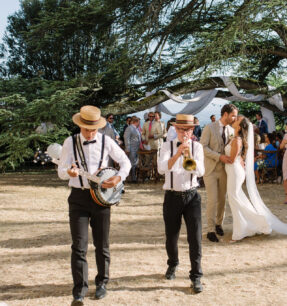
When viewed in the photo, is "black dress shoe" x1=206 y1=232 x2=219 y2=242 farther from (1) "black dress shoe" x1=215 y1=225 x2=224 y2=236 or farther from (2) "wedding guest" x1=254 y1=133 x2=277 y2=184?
(2) "wedding guest" x1=254 y1=133 x2=277 y2=184

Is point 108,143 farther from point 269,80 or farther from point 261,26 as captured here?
point 269,80

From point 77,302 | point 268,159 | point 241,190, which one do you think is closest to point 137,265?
point 77,302

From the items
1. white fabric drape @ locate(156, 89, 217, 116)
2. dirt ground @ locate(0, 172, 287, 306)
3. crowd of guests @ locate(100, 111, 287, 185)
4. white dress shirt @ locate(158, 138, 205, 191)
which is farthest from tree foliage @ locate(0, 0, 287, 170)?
white dress shirt @ locate(158, 138, 205, 191)

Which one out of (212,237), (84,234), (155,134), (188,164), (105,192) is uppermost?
(155,134)

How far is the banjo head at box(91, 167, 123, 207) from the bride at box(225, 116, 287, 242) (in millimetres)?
2622

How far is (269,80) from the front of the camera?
19281 mm

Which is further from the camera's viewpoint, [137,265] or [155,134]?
[155,134]

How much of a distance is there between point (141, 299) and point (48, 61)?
1828 centimetres

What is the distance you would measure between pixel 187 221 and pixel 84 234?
1099 mm

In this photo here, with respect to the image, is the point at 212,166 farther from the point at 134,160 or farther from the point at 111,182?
the point at 134,160

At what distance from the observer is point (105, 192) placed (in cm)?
410

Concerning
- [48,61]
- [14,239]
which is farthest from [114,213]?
[48,61]

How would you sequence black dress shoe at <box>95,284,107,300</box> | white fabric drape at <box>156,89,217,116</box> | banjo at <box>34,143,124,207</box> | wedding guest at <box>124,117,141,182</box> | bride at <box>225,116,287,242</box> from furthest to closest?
white fabric drape at <box>156,89,217,116</box>
wedding guest at <box>124,117,141,182</box>
bride at <box>225,116,287,242</box>
black dress shoe at <box>95,284,107,300</box>
banjo at <box>34,143,124,207</box>

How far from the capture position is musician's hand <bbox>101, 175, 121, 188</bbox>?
160 inches
